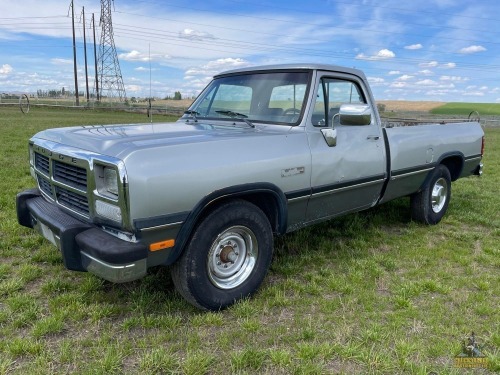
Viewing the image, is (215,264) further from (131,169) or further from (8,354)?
(8,354)

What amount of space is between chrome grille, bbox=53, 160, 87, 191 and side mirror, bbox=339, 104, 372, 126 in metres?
2.24

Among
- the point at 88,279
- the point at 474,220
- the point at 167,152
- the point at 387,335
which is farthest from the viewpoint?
the point at 474,220

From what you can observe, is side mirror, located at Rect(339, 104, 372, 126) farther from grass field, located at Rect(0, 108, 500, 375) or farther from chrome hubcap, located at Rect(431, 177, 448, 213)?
chrome hubcap, located at Rect(431, 177, 448, 213)

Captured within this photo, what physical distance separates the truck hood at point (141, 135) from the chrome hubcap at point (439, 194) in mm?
3060

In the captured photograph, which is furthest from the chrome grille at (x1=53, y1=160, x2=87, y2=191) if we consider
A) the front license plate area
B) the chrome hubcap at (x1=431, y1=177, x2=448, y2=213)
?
the chrome hubcap at (x1=431, y1=177, x2=448, y2=213)

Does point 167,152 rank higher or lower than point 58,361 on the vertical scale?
higher

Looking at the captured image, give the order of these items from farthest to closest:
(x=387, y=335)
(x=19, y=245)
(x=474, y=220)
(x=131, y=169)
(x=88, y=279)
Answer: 1. (x=474, y=220)
2. (x=19, y=245)
3. (x=88, y=279)
4. (x=387, y=335)
5. (x=131, y=169)

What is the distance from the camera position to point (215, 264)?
3.29 meters

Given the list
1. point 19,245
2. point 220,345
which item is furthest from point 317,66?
point 19,245

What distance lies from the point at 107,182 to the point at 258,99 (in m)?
1.92

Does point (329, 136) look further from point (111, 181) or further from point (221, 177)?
point (111, 181)

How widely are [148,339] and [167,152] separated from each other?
1300 millimetres

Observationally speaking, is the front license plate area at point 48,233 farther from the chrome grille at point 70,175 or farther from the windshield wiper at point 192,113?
the windshield wiper at point 192,113

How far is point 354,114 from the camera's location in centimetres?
368
